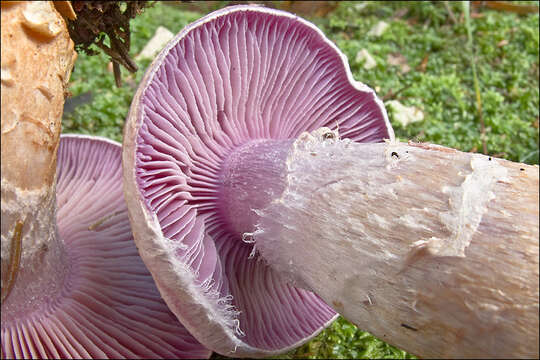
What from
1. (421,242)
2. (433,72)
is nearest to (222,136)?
(421,242)

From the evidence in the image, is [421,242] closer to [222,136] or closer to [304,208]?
[304,208]

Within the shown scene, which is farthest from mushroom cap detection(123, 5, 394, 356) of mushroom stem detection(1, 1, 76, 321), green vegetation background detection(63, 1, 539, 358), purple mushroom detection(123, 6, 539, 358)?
green vegetation background detection(63, 1, 539, 358)

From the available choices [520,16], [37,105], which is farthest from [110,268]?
[520,16]

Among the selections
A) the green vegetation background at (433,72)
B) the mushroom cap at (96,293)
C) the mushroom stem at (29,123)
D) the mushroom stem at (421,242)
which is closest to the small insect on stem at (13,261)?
the mushroom stem at (29,123)

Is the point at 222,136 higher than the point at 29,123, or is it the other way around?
the point at 29,123

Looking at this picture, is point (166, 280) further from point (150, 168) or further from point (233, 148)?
point (233, 148)

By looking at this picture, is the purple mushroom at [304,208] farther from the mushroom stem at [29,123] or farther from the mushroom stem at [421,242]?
the mushroom stem at [29,123]
